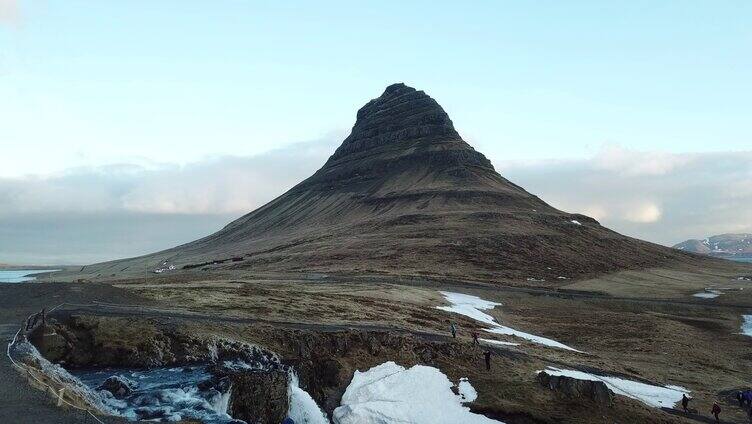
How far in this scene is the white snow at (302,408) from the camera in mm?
28234

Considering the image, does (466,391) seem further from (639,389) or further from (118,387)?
(118,387)

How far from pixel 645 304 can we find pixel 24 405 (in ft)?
307

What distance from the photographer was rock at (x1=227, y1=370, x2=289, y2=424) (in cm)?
2795

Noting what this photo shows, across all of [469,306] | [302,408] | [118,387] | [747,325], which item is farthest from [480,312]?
[118,387]

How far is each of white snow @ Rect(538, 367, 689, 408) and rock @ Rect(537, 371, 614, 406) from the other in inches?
137

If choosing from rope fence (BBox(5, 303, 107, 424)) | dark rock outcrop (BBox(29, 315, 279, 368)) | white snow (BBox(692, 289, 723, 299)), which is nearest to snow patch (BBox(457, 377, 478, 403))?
dark rock outcrop (BBox(29, 315, 279, 368))

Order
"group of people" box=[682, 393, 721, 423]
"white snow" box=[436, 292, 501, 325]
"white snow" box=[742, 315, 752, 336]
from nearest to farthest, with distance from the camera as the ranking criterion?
1. "group of people" box=[682, 393, 721, 423]
2. "white snow" box=[436, 292, 501, 325]
3. "white snow" box=[742, 315, 752, 336]

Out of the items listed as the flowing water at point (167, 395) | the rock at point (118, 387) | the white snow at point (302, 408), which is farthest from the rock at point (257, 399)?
the rock at point (118, 387)

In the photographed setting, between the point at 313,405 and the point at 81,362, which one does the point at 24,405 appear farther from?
the point at 313,405

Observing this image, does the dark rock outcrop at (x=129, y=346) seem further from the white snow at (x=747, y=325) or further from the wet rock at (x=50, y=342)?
the white snow at (x=747, y=325)

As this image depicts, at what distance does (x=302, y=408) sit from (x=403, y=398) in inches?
231

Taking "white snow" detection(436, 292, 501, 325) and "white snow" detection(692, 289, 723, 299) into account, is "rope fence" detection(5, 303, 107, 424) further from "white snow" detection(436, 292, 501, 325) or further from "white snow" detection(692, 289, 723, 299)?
"white snow" detection(692, 289, 723, 299)

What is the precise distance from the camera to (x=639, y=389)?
123ft

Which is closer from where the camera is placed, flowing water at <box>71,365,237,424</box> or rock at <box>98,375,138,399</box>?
flowing water at <box>71,365,237,424</box>
